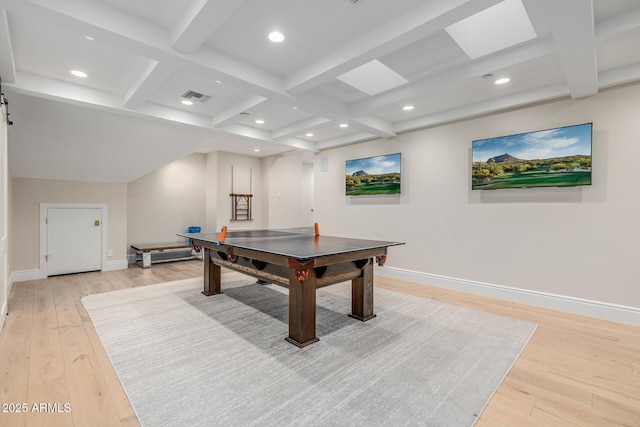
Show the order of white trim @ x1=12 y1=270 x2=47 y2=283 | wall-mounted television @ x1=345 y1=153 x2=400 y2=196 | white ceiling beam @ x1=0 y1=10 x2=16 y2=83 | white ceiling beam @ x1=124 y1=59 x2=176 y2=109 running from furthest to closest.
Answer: wall-mounted television @ x1=345 y1=153 x2=400 y2=196 → white trim @ x1=12 y1=270 x2=47 y2=283 → white ceiling beam @ x1=124 y1=59 x2=176 y2=109 → white ceiling beam @ x1=0 y1=10 x2=16 y2=83

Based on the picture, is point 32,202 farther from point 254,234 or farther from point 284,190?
point 284,190

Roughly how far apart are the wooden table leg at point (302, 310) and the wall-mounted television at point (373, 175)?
311 centimetres

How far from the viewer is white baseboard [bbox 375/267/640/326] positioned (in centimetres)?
337

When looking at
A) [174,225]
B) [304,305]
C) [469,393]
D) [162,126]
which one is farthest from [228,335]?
[174,225]

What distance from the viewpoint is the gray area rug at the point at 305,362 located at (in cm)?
188

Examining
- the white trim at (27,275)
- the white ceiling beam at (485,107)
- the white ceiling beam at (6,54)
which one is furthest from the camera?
the white trim at (27,275)

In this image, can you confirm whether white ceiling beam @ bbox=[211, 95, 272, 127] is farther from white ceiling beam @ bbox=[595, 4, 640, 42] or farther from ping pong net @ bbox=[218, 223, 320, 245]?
white ceiling beam @ bbox=[595, 4, 640, 42]

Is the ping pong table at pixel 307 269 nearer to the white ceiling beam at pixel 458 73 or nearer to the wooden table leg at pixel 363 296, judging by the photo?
the wooden table leg at pixel 363 296

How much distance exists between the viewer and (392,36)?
7.88 ft

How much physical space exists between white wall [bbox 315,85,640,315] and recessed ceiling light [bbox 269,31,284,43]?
314 centimetres

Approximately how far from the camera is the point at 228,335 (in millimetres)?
2977

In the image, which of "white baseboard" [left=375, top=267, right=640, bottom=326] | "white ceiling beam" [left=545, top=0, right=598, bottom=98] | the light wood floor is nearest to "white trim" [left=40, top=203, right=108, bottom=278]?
the light wood floor

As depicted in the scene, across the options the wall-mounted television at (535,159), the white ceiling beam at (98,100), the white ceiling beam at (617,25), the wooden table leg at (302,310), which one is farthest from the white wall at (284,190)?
the white ceiling beam at (617,25)

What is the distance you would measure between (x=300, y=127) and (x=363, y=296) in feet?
10.2
